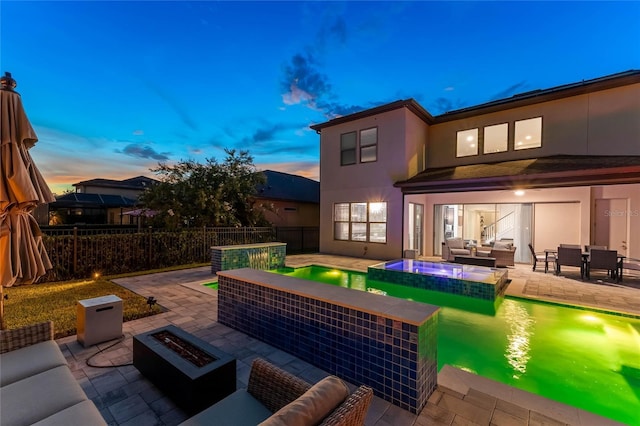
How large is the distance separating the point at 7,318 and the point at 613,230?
1651cm

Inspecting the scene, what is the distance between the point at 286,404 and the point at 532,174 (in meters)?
9.44

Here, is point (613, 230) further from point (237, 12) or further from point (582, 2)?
point (237, 12)

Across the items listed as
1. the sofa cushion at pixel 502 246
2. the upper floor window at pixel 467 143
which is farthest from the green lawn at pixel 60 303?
the upper floor window at pixel 467 143

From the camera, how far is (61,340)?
384 centimetres

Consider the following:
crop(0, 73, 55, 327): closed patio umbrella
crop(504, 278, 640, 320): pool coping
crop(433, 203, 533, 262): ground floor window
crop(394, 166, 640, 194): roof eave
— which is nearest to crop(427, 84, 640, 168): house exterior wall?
crop(433, 203, 533, 262): ground floor window

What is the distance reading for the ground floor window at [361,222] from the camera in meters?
11.8

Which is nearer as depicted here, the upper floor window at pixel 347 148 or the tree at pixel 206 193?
the tree at pixel 206 193

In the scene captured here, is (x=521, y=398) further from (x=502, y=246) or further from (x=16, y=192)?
(x=502, y=246)

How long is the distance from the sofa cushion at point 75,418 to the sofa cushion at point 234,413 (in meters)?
0.56

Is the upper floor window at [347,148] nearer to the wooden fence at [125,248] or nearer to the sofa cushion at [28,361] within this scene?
the wooden fence at [125,248]

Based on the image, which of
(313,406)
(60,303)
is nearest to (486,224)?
(313,406)

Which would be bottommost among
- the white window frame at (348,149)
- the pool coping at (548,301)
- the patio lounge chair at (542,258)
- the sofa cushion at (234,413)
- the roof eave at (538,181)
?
the pool coping at (548,301)

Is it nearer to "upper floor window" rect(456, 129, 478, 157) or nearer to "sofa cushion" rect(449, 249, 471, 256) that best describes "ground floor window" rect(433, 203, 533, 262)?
"sofa cushion" rect(449, 249, 471, 256)

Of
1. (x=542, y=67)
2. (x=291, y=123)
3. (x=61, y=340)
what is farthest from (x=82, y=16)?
(x=542, y=67)
